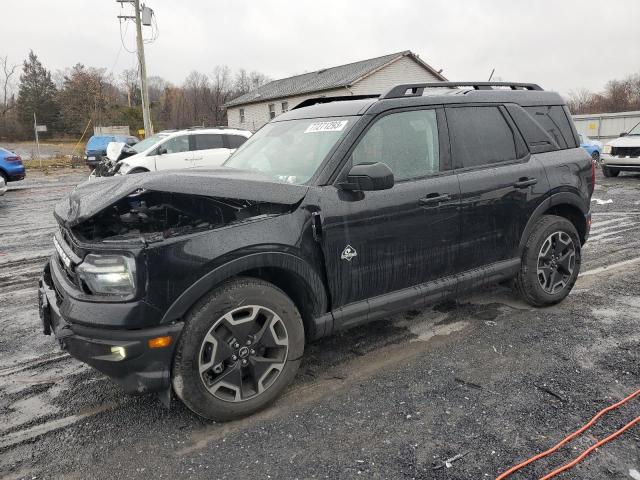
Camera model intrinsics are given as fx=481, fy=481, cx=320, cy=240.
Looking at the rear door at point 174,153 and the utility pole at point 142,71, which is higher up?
the utility pole at point 142,71

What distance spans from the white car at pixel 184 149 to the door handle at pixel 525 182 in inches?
400

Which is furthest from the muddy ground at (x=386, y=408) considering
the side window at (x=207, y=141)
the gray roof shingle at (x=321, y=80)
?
the gray roof shingle at (x=321, y=80)

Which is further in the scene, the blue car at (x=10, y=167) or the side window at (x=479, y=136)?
the blue car at (x=10, y=167)

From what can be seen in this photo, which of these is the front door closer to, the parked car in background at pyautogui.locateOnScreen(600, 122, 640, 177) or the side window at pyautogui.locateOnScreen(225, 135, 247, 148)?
the side window at pyautogui.locateOnScreen(225, 135, 247, 148)

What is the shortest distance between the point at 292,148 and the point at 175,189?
1.22m

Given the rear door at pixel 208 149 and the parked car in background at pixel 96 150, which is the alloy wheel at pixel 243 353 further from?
→ the parked car in background at pixel 96 150

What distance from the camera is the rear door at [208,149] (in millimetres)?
13578

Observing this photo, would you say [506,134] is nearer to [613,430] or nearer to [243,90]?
[613,430]

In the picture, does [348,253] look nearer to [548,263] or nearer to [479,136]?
[479,136]

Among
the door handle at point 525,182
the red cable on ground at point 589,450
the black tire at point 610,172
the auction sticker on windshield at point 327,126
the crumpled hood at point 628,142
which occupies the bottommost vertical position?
the red cable on ground at point 589,450

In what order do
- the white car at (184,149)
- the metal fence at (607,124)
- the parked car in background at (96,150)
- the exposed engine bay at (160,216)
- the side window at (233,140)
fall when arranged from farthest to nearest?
1. the metal fence at (607,124)
2. the parked car in background at (96,150)
3. the side window at (233,140)
4. the white car at (184,149)
5. the exposed engine bay at (160,216)

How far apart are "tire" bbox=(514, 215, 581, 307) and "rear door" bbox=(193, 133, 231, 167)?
10630mm

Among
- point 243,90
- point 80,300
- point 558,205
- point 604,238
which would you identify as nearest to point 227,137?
point 604,238

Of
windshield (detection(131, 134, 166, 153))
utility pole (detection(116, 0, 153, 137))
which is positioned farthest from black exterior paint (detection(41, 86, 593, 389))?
utility pole (detection(116, 0, 153, 137))
